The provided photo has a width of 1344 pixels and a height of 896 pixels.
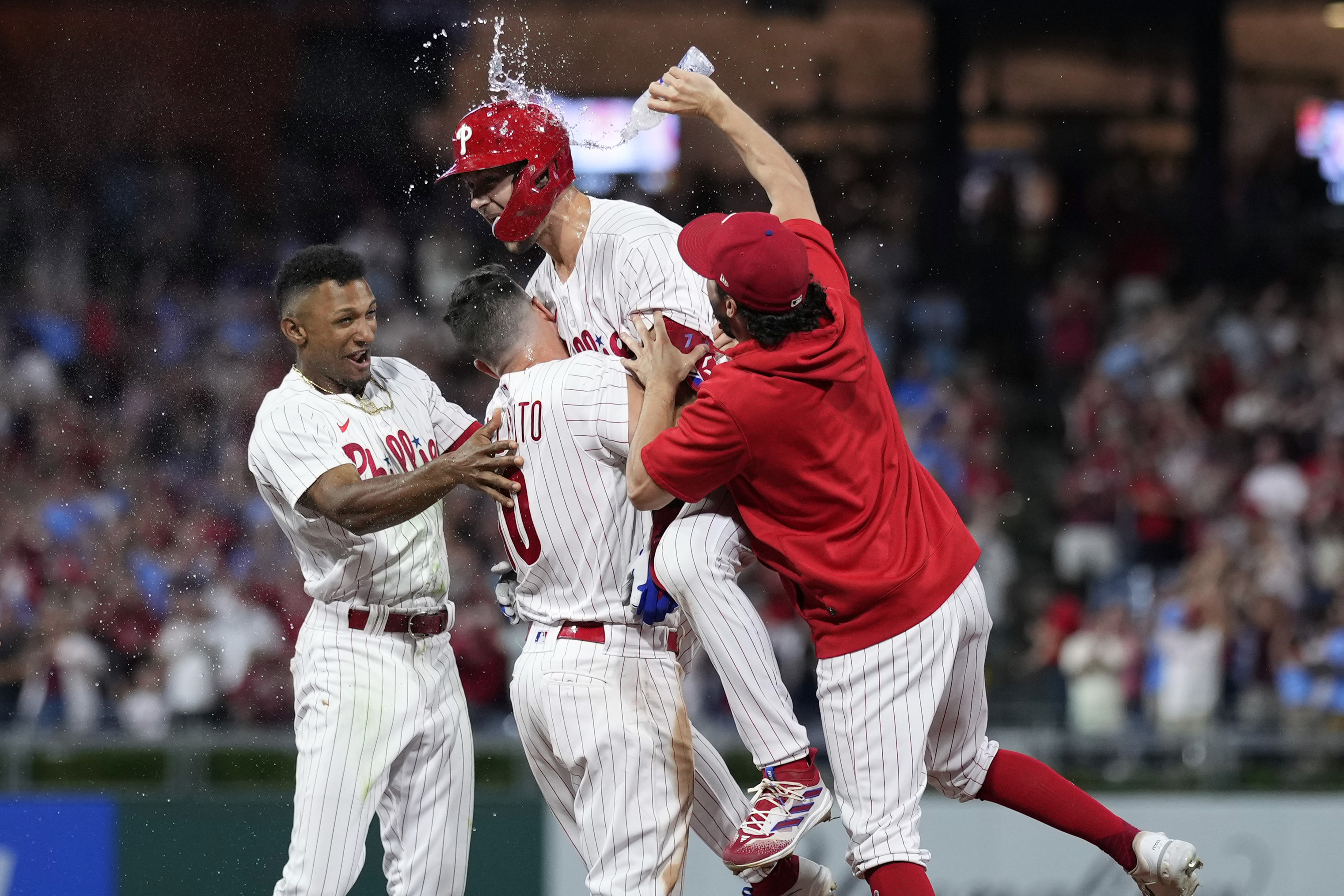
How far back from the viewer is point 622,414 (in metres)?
4.11

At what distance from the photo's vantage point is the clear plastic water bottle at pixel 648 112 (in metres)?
4.65

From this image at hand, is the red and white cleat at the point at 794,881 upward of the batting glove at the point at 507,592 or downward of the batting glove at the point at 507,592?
downward

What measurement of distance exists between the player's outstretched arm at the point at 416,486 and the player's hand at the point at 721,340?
0.57 m

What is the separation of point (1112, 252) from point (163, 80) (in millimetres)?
7549

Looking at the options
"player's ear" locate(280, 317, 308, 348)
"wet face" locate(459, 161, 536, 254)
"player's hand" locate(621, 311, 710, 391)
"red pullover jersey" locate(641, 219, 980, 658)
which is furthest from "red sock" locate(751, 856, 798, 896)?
"player's ear" locate(280, 317, 308, 348)

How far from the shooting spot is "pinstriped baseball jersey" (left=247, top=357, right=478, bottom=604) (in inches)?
173

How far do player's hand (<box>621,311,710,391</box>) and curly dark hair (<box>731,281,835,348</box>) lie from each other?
0.94 feet

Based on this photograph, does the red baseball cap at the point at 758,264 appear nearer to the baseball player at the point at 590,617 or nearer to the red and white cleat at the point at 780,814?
the baseball player at the point at 590,617

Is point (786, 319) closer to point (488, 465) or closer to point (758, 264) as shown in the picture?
point (758, 264)

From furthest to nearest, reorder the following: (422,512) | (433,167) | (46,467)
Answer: (433,167) → (46,467) → (422,512)

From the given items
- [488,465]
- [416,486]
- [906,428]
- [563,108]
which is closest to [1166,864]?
[488,465]

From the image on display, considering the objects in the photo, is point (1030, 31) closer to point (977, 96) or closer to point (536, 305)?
point (977, 96)

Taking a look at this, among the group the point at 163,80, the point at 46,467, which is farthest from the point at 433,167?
the point at 46,467

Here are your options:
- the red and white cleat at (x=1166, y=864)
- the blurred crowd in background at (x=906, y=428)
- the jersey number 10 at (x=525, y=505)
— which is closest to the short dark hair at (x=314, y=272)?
the jersey number 10 at (x=525, y=505)
